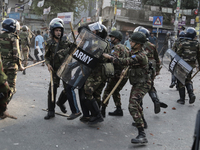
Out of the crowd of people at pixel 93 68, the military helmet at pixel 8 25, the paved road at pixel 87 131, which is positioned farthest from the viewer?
the military helmet at pixel 8 25

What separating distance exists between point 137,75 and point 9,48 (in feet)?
8.01

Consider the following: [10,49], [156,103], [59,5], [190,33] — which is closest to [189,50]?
[190,33]

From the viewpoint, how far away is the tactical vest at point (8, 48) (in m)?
4.76

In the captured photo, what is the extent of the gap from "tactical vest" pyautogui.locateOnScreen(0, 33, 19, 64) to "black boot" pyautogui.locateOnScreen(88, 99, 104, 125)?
1.67 metres

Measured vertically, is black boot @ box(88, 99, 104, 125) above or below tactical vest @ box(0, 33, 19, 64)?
below

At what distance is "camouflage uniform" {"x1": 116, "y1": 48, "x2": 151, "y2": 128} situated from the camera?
390 cm

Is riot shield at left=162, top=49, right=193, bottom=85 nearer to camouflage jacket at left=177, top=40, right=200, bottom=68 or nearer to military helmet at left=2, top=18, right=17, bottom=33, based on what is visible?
camouflage jacket at left=177, top=40, right=200, bottom=68

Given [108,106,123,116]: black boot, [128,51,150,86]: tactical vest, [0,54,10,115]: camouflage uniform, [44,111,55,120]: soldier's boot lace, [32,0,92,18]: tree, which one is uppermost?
[32,0,92,18]: tree

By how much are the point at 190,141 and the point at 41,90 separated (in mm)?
4634

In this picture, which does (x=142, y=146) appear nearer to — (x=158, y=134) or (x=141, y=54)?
(x=158, y=134)

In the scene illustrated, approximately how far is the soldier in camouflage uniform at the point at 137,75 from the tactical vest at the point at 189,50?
282 centimetres

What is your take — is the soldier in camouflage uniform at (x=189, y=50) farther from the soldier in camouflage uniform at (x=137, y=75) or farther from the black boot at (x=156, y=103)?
the soldier in camouflage uniform at (x=137, y=75)

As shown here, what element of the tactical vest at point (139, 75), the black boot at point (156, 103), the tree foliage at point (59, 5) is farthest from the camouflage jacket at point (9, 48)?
the tree foliage at point (59, 5)

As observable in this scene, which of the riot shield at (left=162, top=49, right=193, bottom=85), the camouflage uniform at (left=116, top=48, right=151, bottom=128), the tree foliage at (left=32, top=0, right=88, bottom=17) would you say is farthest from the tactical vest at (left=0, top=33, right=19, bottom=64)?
the tree foliage at (left=32, top=0, right=88, bottom=17)
